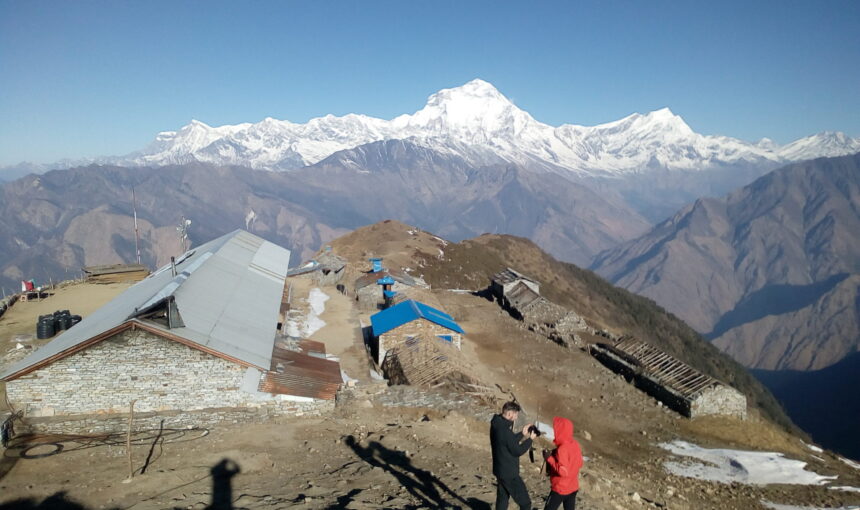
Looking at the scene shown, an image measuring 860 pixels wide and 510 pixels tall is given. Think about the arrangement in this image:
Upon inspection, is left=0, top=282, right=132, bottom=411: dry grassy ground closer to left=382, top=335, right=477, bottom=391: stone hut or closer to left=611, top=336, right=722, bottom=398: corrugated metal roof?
left=382, top=335, right=477, bottom=391: stone hut

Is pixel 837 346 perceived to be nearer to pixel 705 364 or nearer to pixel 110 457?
pixel 705 364

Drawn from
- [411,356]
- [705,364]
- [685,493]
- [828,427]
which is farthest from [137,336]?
[828,427]

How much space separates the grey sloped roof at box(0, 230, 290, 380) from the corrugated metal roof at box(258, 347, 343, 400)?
541mm

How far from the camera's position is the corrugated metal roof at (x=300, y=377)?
1614 cm

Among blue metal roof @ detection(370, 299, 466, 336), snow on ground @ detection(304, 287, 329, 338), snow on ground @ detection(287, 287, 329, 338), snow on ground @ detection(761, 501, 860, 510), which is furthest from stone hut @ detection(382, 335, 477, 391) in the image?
snow on ground @ detection(761, 501, 860, 510)

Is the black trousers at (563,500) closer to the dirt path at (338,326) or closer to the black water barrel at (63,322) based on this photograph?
the dirt path at (338,326)

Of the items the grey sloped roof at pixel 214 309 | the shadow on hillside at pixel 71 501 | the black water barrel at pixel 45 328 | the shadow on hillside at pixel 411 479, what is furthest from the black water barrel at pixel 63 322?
the shadow on hillside at pixel 411 479

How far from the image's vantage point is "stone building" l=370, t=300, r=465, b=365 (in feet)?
81.9

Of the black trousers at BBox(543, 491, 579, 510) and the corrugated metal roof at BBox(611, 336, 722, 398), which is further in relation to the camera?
the corrugated metal roof at BBox(611, 336, 722, 398)

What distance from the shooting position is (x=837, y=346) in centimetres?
15625

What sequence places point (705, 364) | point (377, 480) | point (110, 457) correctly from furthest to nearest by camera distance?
point (705, 364)
point (110, 457)
point (377, 480)

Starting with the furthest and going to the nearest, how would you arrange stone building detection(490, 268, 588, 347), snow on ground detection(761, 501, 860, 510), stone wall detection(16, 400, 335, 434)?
1. stone building detection(490, 268, 588, 347)
2. stone wall detection(16, 400, 335, 434)
3. snow on ground detection(761, 501, 860, 510)

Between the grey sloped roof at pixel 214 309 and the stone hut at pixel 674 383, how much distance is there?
59.3 feet

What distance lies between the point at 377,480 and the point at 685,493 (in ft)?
30.7
